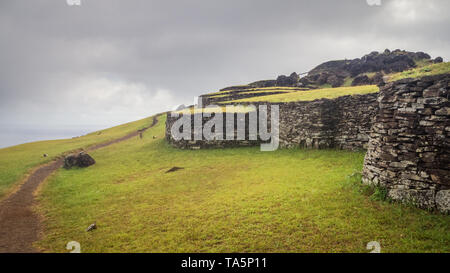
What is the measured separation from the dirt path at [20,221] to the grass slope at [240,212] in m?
0.50

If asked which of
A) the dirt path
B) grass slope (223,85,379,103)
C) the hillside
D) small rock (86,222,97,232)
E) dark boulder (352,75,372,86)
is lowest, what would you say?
the dirt path

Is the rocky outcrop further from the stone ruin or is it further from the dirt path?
the dirt path

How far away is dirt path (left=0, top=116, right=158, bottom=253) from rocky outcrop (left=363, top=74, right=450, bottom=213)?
13463 millimetres

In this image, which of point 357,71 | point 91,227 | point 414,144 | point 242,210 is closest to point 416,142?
point 414,144

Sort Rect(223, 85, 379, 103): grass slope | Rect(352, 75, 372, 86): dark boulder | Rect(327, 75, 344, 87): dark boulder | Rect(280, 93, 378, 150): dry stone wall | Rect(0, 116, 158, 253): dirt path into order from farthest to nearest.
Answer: Rect(327, 75, 344, 87): dark boulder < Rect(352, 75, 372, 86): dark boulder < Rect(223, 85, 379, 103): grass slope < Rect(280, 93, 378, 150): dry stone wall < Rect(0, 116, 158, 253): dirt path

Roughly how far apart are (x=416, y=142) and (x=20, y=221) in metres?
17.6

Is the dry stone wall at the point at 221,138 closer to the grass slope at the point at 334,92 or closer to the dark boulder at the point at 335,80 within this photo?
the grass slope at the point at 334,92

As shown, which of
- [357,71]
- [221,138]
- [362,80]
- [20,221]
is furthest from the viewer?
[357,71]

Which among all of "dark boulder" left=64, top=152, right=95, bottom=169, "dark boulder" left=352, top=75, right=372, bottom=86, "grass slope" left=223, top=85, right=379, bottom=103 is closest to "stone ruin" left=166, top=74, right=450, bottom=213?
"grass slope" left=223, top=85, right=379, bottom=103

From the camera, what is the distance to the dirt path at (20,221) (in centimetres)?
820

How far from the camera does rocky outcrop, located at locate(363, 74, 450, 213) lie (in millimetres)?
6809

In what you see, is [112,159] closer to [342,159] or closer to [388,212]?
[342,159]

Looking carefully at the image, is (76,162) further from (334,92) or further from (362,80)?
(362,80)

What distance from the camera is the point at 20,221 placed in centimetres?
1045
